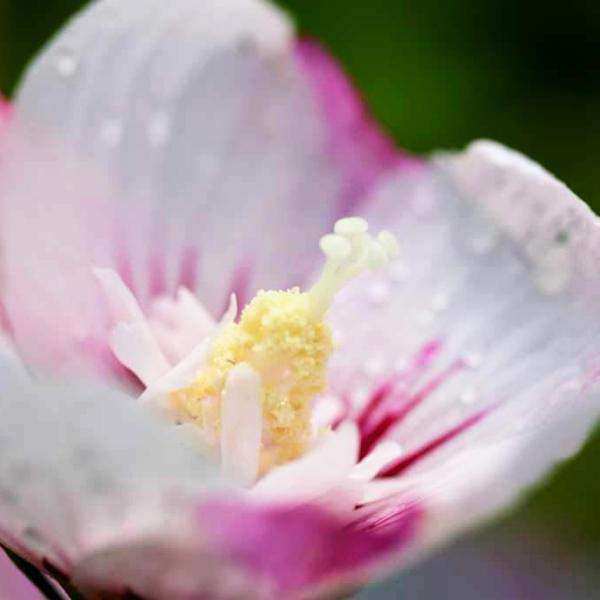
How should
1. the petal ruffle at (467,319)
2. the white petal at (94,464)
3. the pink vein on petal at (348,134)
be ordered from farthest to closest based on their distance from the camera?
the pink vein on petal at (348,134) → the petal ruffle at (467,319) → the white petal at (94,464)

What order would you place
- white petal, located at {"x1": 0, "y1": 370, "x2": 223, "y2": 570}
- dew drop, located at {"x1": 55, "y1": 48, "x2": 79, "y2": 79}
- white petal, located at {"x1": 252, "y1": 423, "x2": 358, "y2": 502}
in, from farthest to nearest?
dew drop, located at {"x1": 55, "y1": 48, "x2": 79, "y2": 79} < white petal, located at {"x1": 252, "y1": 423, "x2": 358, "y2": 502} < white petal, located at {"x1": 0, "y1": 370, "x2": 223, "y2": 570}

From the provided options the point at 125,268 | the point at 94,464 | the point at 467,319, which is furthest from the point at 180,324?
the point at 94,464

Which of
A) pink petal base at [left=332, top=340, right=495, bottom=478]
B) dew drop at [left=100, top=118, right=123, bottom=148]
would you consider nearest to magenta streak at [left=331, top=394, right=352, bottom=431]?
pink petal base at [left=332, top=340, right=495, bottom=478]

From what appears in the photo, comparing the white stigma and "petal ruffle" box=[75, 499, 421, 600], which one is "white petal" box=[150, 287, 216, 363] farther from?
"petal ruffle" box=[75, 499, 421, 600]

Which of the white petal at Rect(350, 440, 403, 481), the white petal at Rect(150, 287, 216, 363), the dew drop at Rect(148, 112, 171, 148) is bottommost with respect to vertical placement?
the white petal at Rect(350, 440, 403, 481)

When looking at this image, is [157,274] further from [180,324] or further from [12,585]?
[12,585]

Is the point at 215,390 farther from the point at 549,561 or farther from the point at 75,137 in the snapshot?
the point at 549,561

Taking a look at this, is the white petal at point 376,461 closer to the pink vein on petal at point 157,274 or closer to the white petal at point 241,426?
the white petal at point 241,426

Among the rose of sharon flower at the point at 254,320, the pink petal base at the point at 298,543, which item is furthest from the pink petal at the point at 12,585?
the pink petal base at the point at 298,543

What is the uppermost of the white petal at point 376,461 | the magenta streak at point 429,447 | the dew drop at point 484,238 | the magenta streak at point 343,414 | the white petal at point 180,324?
the dew drop at point 484,238
